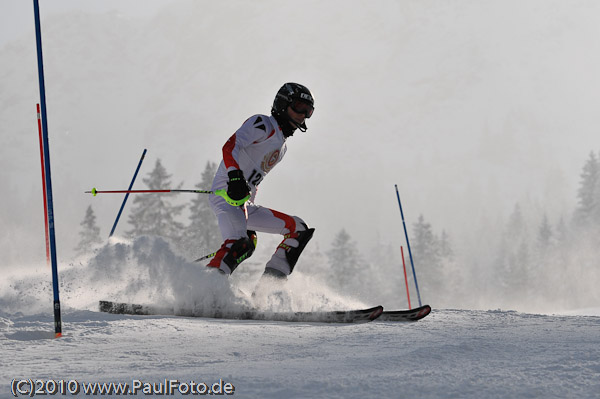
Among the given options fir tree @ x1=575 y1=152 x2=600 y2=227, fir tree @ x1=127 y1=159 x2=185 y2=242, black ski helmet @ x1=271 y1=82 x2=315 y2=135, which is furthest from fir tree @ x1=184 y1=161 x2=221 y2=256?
fir tree @ x1=575 y1=152 x2=600 y2=227

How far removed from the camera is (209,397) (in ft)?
7.72

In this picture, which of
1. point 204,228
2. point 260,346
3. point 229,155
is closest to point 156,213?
point 204,228

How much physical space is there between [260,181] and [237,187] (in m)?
0.79

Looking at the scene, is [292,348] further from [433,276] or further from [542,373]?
[433,276]

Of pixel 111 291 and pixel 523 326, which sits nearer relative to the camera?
pixel 523 326

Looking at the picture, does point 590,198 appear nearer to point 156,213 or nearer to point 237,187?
point 156,213

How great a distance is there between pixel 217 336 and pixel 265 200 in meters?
190

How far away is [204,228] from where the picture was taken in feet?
87.9

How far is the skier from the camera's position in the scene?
19.1 feet

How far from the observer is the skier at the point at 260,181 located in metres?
5.82

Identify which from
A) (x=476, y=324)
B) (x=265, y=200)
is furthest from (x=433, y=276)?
(x=265, y=200)

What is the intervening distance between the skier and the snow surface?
0.48m

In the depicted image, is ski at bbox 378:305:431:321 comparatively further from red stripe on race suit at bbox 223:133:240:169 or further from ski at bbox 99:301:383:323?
red stripe on race suit at bbox 223:133:240:169

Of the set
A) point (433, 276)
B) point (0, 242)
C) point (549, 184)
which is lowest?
point (433, 276)
